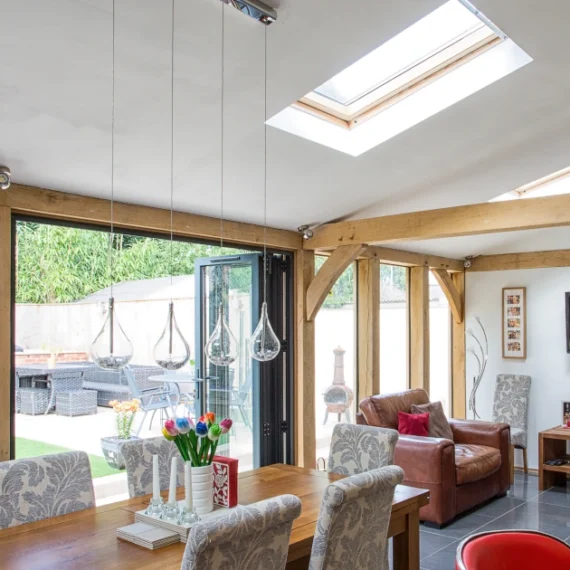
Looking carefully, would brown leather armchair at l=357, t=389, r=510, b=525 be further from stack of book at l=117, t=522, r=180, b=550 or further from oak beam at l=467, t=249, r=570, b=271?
stack of book at l=117, t=522, r=180, b=550

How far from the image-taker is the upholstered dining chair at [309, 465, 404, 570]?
7.39ft

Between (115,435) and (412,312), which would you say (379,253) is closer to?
(412,312)

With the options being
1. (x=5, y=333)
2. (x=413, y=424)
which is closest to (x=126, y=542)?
(x=5, y=333)

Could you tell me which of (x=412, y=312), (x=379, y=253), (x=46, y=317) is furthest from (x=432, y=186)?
(x=46, y=317)

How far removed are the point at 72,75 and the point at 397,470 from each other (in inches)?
86.9

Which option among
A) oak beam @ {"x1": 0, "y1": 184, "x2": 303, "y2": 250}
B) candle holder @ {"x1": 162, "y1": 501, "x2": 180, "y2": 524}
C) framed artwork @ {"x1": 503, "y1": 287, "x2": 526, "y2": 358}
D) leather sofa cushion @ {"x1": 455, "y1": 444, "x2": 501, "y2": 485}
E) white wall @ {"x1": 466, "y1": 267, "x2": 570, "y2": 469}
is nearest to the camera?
candle holder @ {"x1": 162, "y1": 501, "x2": 180, "y2": 524}

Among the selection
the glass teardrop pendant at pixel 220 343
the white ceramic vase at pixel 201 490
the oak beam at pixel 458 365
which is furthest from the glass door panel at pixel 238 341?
the oak beam at pixel 458 365

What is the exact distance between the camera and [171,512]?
2.52m

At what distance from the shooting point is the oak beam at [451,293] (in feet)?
25.4

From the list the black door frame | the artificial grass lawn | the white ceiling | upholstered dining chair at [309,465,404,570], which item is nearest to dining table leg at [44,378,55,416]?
the artificial grass lawn

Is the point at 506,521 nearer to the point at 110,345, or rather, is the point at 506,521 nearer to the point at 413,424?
the point at 413,424

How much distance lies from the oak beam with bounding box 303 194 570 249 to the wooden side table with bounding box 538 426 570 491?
8.66 ft

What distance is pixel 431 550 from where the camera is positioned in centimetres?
447

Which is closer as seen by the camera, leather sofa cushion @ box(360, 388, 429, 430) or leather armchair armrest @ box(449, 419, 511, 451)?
leather sofa cushion @ box(360, 388, 429, 430)
